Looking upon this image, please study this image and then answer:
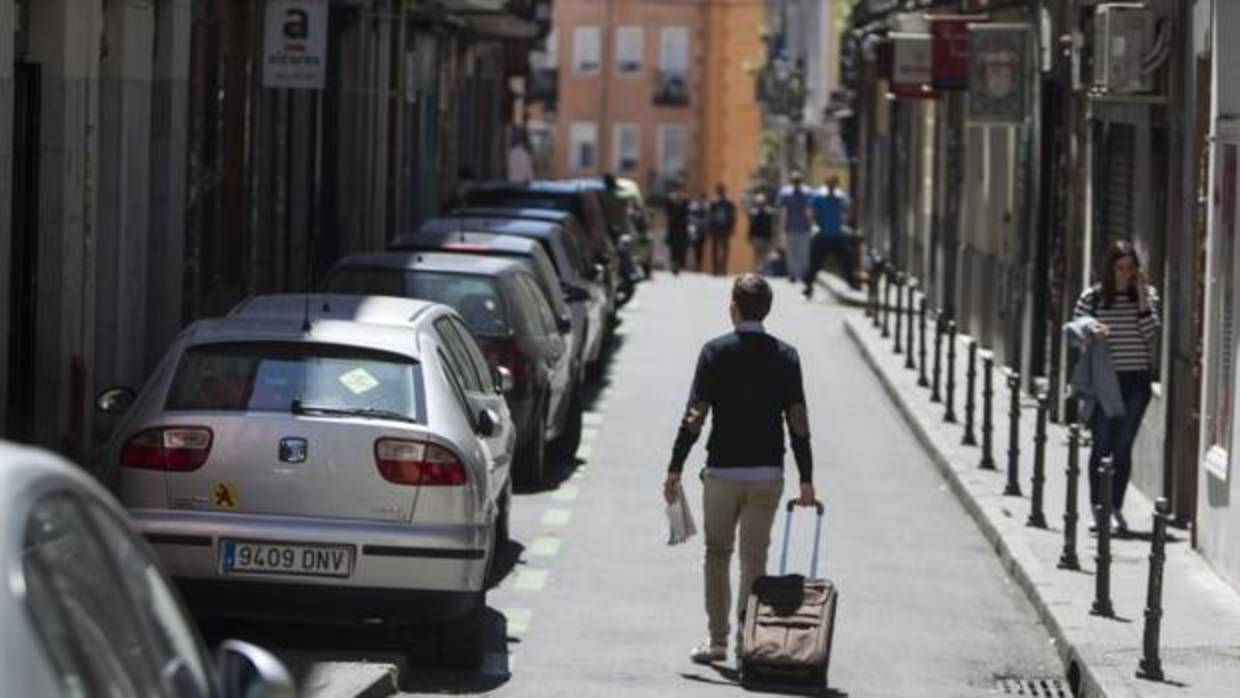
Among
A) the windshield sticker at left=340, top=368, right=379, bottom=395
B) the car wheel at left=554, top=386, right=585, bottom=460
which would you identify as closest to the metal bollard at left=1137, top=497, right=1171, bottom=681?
the windshield sticker at left=340, top=368, right=379, bottom=395

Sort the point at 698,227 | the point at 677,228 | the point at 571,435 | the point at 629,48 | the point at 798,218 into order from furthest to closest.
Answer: the point at 629,48 → the point at 698,227 → the point at 677,228 → the point at 798,218 → the point at 571,435

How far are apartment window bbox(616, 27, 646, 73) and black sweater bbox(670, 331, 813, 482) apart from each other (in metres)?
92.1

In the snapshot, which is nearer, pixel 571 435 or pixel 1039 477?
pixel 1039 477

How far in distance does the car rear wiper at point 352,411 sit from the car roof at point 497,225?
37.4ft

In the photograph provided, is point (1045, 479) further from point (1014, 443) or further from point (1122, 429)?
point (1122, 429)

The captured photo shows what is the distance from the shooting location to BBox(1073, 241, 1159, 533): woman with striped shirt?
1861 cm

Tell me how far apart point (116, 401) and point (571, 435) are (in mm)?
9214

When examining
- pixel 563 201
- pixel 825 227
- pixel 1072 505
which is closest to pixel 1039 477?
pixel 1072 505

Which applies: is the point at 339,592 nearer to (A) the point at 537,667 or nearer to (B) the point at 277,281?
(A) the point at 537,667

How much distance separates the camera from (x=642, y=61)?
10575 centimetres

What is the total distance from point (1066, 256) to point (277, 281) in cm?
811

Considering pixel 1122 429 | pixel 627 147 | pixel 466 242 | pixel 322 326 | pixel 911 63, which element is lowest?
pixel 1122 429

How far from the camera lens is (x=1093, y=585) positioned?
16359mm

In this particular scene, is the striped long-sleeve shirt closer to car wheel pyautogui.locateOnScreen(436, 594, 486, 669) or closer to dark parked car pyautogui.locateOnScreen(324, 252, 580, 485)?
dark parked car pyautogui.locateOnScreen(324, 252, 580, 485)
